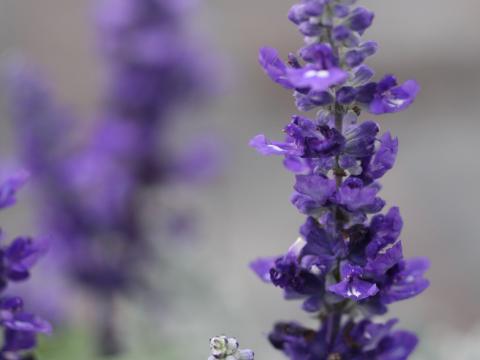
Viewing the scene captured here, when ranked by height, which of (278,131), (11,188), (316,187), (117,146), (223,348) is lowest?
(223,348)

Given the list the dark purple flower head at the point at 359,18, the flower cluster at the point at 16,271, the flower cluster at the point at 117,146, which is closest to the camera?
the dark purple flower head at the point at 359,18

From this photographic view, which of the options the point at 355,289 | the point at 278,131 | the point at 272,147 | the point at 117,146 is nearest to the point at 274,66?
the point at 272,147

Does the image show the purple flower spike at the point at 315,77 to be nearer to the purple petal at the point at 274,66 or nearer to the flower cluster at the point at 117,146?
the purple petal at the point at 274,66

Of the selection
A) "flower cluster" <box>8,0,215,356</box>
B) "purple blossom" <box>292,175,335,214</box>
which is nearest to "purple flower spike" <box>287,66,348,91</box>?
"purple blossom" <box>292,175,335,214</box>

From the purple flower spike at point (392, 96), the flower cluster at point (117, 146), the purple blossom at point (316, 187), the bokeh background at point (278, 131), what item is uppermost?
the bokeh background at point (278, 131)

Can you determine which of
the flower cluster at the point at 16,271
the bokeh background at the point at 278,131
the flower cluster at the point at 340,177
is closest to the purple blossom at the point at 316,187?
the flower cluster at the point at 340,177

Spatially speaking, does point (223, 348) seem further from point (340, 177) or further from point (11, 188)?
point (11, 188)

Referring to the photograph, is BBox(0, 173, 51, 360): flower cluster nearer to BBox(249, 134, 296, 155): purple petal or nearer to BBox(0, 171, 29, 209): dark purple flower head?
BBox(0, 171, 29, 209): dark purple flower head

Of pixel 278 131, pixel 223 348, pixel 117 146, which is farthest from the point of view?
pixel 278 131
